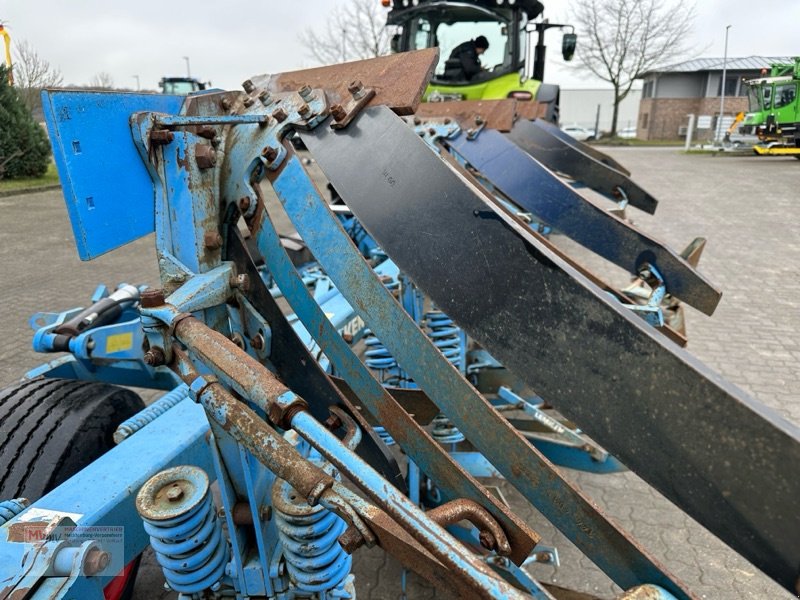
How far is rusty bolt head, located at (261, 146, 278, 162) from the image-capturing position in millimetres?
1362

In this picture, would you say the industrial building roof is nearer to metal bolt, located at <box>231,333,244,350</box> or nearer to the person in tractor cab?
the person in tractor cab

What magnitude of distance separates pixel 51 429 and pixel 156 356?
1018mm

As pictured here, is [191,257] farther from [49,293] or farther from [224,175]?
[49,293]

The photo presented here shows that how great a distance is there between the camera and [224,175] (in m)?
1.47

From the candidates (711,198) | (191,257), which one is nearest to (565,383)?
(191,257)

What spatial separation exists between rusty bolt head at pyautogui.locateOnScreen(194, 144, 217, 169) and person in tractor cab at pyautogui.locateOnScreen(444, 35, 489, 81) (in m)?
6.56

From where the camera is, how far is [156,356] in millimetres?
1251

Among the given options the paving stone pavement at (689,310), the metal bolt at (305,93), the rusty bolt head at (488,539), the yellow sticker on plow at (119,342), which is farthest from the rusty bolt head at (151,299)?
the paving stone pavement at (689,310)

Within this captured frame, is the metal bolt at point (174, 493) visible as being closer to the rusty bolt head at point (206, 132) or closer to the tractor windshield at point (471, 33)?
the rusty bolt head at point (206, 132)

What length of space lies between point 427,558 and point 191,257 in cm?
93

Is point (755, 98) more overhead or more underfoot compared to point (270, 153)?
more underfoot

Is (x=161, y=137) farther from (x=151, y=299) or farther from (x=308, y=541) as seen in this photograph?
(x=308, y=541)

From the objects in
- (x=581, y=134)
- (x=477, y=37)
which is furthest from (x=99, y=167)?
(x=581, y=134)

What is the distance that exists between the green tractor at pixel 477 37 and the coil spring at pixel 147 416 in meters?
5.90
